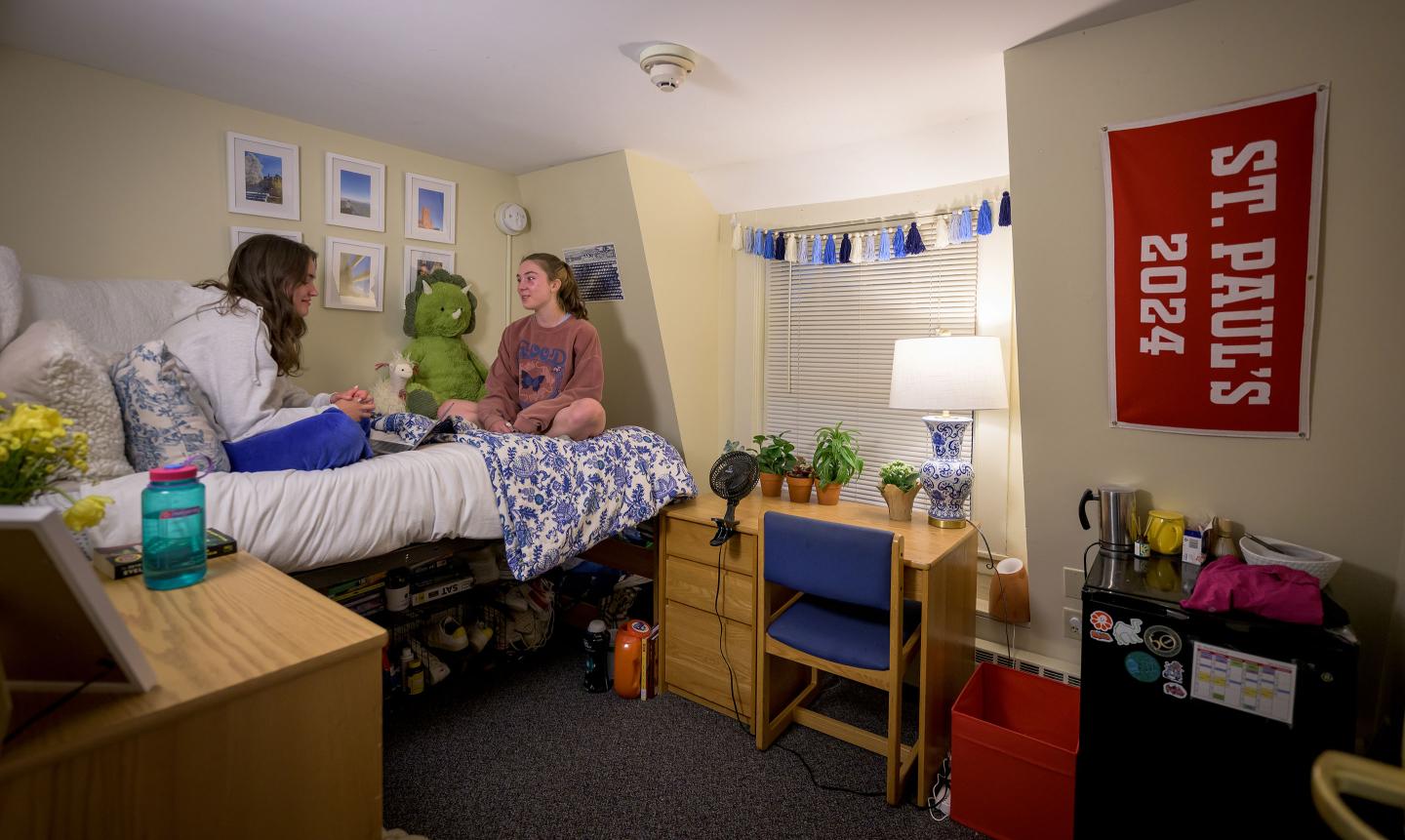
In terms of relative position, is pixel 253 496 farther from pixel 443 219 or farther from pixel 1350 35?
pixel 1350 35

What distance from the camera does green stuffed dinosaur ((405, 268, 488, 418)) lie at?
2.93 m

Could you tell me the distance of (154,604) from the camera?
1.08 m

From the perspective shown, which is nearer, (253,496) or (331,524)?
(253,496)

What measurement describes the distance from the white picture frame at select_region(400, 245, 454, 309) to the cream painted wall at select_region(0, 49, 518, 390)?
2.9 inches

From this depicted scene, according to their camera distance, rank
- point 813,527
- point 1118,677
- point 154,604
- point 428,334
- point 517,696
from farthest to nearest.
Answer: point 428,334 → point 517,696 → point 813,527 → point 1118,677 → point 154,604

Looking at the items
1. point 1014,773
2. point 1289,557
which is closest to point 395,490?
point 1014,773

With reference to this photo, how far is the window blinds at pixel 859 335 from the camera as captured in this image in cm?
280

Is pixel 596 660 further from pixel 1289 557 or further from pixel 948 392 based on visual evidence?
pixel 1289 557

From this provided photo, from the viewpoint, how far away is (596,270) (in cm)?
318

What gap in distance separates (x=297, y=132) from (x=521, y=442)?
1.57 metres

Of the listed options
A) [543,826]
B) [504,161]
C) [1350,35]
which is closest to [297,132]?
[504,161]

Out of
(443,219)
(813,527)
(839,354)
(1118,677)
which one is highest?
(443,219)

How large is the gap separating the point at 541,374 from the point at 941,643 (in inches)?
70.3

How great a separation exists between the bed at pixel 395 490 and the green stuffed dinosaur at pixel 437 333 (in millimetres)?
739
